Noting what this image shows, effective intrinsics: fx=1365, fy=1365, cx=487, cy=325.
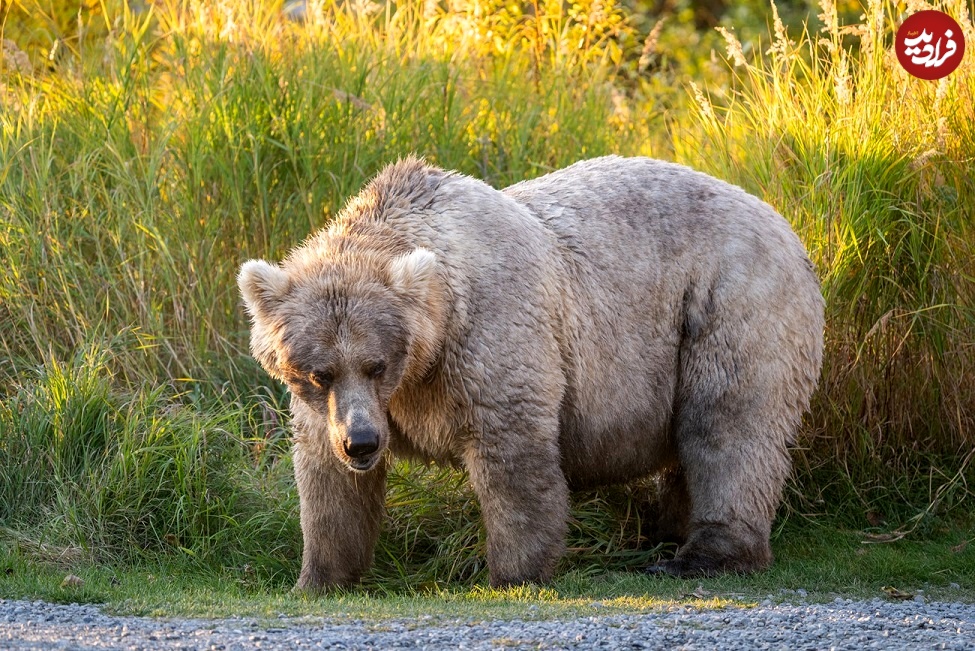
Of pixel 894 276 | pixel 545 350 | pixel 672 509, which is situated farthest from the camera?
pixel 894 276

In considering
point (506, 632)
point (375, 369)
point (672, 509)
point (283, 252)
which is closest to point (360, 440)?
point (375, 369)

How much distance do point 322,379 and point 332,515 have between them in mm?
867

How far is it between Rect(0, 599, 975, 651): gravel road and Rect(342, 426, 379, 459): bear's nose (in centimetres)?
70

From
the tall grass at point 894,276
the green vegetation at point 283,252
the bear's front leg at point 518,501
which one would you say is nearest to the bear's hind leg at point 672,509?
the green vegetation at point 283,252

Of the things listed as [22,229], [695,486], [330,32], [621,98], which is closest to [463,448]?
[695,486]

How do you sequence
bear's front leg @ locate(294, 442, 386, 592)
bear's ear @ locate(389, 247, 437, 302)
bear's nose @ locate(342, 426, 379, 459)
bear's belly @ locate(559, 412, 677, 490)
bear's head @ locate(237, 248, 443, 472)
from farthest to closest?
bear's belly @ locate(559, 412, 677, 490) → bear's front leg @ locate(294, 442, 386, 592) → bear's ear @ locate(389, 247, 437, 302) → bear's head @ locate(237, 248, 443, 472) → bear's nose @ locate(342, 426, 379, 459)

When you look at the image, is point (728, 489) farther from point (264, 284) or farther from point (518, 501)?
point (264, 284)

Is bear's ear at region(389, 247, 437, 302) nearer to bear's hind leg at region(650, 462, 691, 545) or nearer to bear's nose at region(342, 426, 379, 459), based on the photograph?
bear's nose at region(342, 426, 379, 459)

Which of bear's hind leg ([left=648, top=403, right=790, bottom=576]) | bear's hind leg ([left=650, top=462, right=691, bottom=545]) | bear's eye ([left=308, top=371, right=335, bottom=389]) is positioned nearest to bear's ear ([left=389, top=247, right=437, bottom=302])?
bear's eye ([left=308, top=371, right=335, bottom=389])

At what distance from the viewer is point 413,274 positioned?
5555 mm

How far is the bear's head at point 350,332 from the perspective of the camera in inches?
215

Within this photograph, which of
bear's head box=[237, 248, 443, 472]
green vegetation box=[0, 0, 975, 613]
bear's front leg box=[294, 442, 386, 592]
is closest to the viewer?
bear's head box=[237, 248, 443, 472]

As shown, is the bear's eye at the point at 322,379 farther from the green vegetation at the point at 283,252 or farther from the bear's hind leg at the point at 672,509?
the bear's hind leg at the point at 672,509

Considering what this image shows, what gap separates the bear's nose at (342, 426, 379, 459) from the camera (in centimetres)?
534
